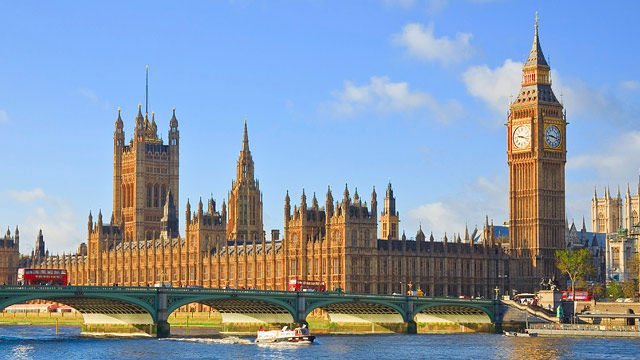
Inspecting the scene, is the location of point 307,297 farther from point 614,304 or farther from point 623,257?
point 623,257

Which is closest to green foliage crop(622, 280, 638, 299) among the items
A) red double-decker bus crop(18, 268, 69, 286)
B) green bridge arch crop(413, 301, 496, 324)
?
green bridge arch crop(413, 301, 496, 324)

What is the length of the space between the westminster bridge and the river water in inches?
133

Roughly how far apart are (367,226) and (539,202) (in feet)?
94.1

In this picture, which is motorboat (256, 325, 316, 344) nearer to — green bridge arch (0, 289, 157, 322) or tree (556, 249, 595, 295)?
green bridge arch (0, 289, 157, 322)

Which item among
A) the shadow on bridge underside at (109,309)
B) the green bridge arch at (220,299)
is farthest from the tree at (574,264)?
the shadow on bridge underside at (109,309)

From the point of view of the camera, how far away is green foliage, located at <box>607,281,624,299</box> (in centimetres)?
18675

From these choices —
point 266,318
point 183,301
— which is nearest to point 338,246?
point 266,318

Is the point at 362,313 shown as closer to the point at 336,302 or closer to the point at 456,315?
the point at 456,315

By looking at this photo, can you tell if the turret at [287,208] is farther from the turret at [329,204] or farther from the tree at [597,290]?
the tree at [597,290]

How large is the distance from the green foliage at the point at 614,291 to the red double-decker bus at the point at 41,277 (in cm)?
7512

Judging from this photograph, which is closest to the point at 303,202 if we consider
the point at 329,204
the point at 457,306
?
the point at 329,204

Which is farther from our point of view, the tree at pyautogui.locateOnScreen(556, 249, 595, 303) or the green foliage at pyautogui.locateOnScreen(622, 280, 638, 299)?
the tree at pyautogui.locateOnScreen(556, 249, 595, 303)

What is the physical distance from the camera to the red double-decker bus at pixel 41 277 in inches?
5664

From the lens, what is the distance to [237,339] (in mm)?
143125
